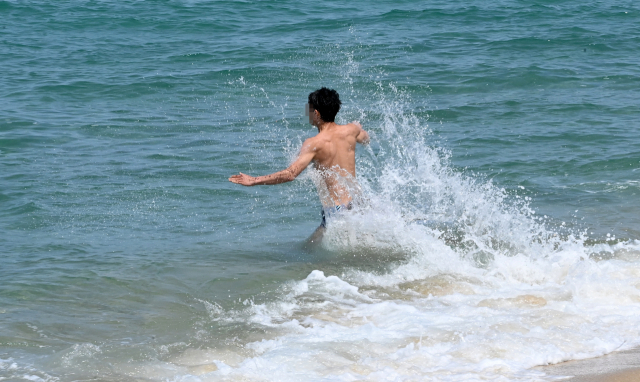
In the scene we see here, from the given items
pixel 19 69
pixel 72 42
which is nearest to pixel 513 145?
pixel 19 69

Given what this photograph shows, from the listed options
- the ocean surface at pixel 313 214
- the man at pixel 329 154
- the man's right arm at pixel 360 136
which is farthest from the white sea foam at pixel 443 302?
the man's right arm at pixel 360 136

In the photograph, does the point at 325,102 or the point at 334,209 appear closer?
the point at 325,102

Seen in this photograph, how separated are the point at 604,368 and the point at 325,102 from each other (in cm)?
315

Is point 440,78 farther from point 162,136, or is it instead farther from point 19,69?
point 19,69

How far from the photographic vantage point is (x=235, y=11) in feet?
71.0

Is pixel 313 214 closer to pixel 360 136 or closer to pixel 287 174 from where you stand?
pixel 360 136

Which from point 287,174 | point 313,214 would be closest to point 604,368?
point 287,174

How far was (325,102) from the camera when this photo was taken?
20.4ft

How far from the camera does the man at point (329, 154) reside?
6.19 meters

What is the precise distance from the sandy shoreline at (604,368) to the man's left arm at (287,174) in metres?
2.62

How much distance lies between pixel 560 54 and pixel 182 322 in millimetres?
12998

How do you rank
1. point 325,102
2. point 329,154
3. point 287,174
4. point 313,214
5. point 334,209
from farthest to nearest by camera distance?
point 313,214 → point 334,209 → point 329,154 → point 325,102 → point 287,174

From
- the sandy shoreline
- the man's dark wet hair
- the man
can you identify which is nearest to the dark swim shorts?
the man

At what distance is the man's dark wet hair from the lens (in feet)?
20.2
